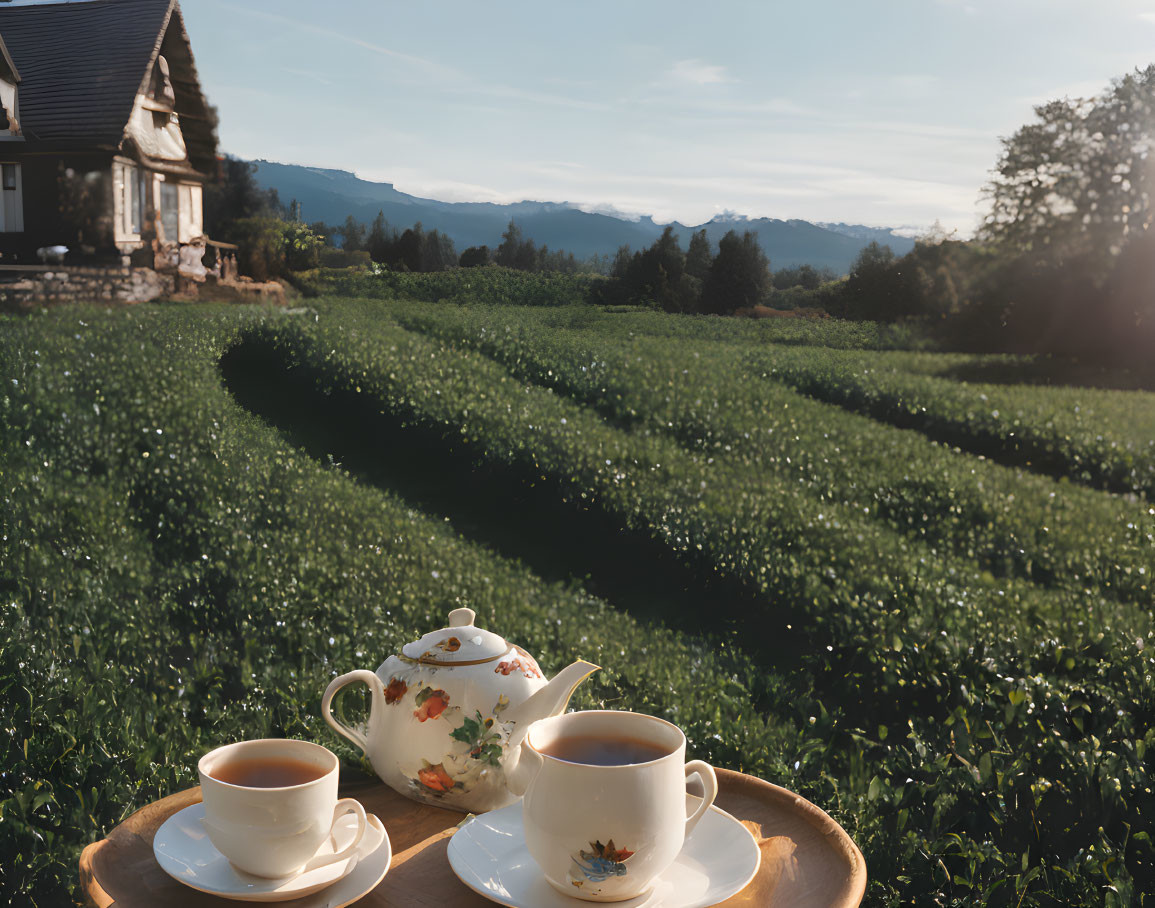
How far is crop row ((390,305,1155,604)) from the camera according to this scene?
7004 millimetres

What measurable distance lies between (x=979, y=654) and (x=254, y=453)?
5.53 meters

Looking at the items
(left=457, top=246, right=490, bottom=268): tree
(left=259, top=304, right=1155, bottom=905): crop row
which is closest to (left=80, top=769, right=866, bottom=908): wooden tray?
(left=259, top=304, right=1155, bottom=905): crop row

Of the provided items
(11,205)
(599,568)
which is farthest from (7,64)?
(599,568)

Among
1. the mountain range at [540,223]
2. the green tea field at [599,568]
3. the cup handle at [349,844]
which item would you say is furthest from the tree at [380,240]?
the cup handle at [349,844]

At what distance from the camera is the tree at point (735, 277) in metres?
17.3

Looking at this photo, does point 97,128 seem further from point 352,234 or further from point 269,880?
point 269,880

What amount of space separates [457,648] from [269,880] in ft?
1.74

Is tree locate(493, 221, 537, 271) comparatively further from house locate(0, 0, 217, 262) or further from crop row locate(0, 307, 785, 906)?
crop row locate(0, 307, 785, 906)

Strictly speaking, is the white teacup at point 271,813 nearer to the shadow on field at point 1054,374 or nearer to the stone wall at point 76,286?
the stone wall at point 76,286

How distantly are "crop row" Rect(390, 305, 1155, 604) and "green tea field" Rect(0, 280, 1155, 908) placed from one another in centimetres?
5

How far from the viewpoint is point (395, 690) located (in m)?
1.76

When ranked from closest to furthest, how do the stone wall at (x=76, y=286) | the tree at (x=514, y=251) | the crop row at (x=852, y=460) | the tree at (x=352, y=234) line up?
the crop row at (x=852, y=460)
the stone wall at (x=76, y=286)
the tree at (x=352, y=234)
the tree at (x=514, y=251)

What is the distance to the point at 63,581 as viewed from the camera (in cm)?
512

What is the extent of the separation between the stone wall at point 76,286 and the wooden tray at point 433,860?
10217mm
